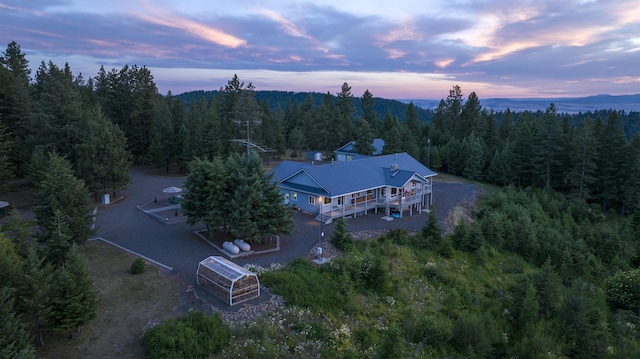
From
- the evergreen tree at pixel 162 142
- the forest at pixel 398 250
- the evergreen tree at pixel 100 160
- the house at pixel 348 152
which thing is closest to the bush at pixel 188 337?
the forest at pixel 398 250

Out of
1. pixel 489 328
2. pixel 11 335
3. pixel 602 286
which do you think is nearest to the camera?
pixel 11 335

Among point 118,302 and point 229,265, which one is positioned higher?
point 229,265

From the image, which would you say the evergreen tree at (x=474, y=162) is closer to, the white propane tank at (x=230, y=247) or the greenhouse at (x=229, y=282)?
the white propane tank at (x=230, y=247)

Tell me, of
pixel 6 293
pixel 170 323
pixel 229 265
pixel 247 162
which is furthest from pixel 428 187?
pixel 6 293

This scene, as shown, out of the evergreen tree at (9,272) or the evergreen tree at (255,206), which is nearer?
the evergreen tree at (9,272)

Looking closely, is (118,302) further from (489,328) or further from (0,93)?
(0,93)

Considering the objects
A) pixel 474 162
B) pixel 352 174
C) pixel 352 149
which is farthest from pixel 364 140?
pixel 352 174
